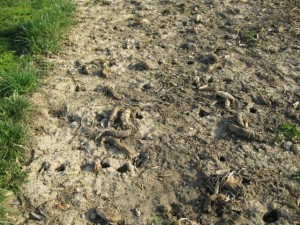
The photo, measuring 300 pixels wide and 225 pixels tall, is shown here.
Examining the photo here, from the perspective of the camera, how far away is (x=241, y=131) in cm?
438

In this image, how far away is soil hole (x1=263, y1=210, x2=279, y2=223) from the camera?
141 inches

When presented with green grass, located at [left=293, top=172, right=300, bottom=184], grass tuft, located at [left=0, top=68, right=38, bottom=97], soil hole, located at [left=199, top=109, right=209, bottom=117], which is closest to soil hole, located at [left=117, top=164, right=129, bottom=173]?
soil hole, located at [left=199, top=109, right=209, bottom=117]

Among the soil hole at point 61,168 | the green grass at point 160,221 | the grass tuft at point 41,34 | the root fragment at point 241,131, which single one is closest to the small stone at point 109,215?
the green grass at point 160,221

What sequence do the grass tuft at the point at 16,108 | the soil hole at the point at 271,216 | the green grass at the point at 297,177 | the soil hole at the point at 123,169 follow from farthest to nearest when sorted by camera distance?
the grass tuft at the point at 16,108 < the soil hole at the point at 123,169 < the green grass at the point at 297,177 < the soil hole at the point at 271,216

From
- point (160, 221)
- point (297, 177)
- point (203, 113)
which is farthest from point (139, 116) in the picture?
Result: point (297, 177)

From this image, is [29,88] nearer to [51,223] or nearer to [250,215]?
[51,223]

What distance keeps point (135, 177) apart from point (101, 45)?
2872mm

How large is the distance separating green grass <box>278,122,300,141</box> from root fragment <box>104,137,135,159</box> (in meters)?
1.65

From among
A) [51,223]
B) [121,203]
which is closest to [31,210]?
[51,223]

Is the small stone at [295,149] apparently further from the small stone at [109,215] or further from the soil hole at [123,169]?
the small stone at [109,215]

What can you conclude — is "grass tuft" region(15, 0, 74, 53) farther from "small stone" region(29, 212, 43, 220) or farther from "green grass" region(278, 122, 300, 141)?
"green grass" region(278, 122, 300, 141)

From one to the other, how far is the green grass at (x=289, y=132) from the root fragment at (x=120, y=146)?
64.9 inches

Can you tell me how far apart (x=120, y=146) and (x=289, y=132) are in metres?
1.88

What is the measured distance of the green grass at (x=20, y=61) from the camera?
4.22 metres
